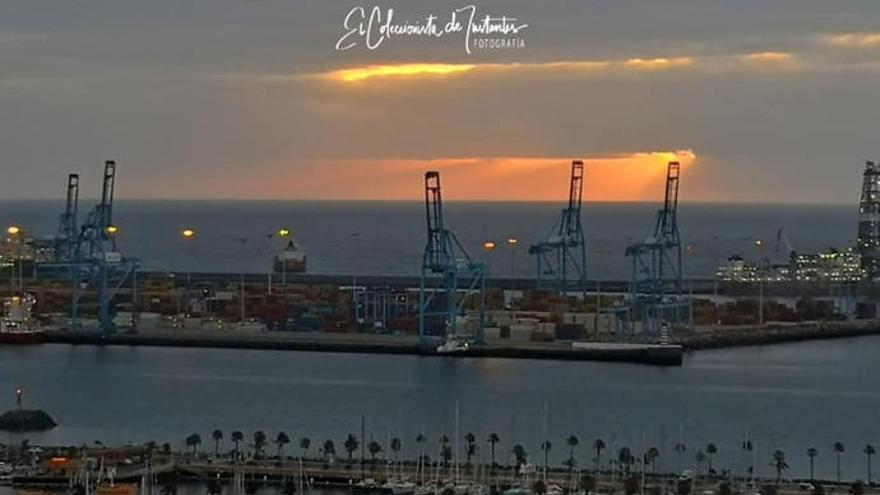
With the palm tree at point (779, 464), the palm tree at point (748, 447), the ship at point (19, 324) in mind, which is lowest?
the palm tree at point (779, 464)

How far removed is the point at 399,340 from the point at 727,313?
201 inches

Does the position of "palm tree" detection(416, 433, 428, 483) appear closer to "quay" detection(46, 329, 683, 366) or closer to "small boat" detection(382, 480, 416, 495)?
"small boat" detection(382, 480, 416, 495)

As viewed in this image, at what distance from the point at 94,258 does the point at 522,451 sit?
47.0 ft

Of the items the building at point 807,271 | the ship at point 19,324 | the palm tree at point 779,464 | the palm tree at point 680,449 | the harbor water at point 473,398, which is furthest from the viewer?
the building at point 807,271

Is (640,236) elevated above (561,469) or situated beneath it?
elevated above

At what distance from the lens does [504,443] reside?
47.3 ft

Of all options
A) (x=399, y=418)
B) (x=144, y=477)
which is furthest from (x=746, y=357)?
(x=144, y=477)

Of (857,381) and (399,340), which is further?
(399,340)

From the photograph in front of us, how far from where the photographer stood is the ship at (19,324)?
76.5ft

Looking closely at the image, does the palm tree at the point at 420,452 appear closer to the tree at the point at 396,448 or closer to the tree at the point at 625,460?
the tree at the point at 396,448

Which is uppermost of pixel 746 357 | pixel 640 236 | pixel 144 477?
pixel 640 236

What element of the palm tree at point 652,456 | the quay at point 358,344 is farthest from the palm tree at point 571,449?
the quay at point 358,344

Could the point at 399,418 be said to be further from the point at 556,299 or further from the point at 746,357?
the point at 556,299

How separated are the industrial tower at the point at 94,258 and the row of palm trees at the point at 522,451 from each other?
10.9m
